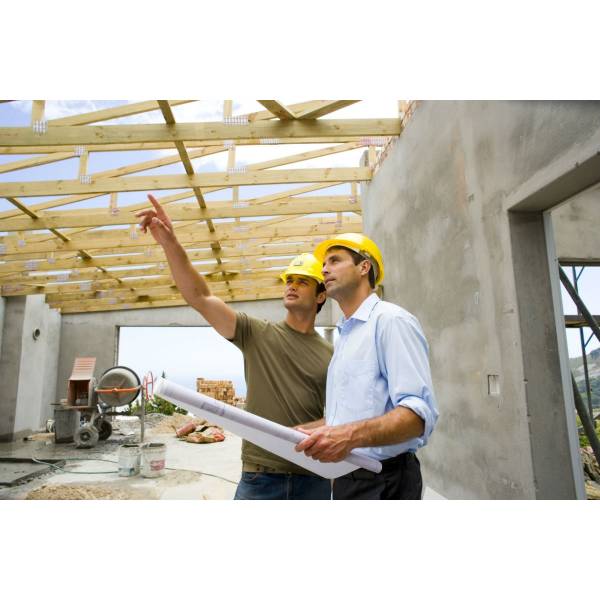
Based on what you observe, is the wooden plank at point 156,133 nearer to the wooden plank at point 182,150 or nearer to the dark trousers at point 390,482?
the wooden plank at point 182,150

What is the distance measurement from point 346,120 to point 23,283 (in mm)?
8532

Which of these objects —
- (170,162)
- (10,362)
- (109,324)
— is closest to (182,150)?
(170,162)

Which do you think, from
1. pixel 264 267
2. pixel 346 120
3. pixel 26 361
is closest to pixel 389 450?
pixel 346 120

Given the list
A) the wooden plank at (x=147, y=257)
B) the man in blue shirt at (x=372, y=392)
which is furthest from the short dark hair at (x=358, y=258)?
the wooden plank at (x=147, y=257)

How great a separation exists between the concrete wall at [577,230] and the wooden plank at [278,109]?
2.98m

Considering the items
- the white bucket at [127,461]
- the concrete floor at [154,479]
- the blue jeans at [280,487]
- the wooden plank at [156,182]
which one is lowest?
the concrete floor at [154,479]

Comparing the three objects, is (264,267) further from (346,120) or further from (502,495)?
(502,495)

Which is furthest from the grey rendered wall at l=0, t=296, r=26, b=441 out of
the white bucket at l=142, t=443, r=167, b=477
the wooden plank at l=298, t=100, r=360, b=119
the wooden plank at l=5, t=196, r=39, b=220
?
the wooden plank at l=298, t=100, r=360, b=119

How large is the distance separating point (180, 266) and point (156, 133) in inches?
122

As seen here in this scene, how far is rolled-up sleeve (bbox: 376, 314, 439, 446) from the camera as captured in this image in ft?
4.47

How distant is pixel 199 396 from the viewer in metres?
1.26

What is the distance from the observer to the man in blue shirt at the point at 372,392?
1.31 metres

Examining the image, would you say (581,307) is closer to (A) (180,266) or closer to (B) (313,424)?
(B) (313,424)

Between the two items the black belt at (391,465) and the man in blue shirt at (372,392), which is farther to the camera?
the black belt at (391,465)
